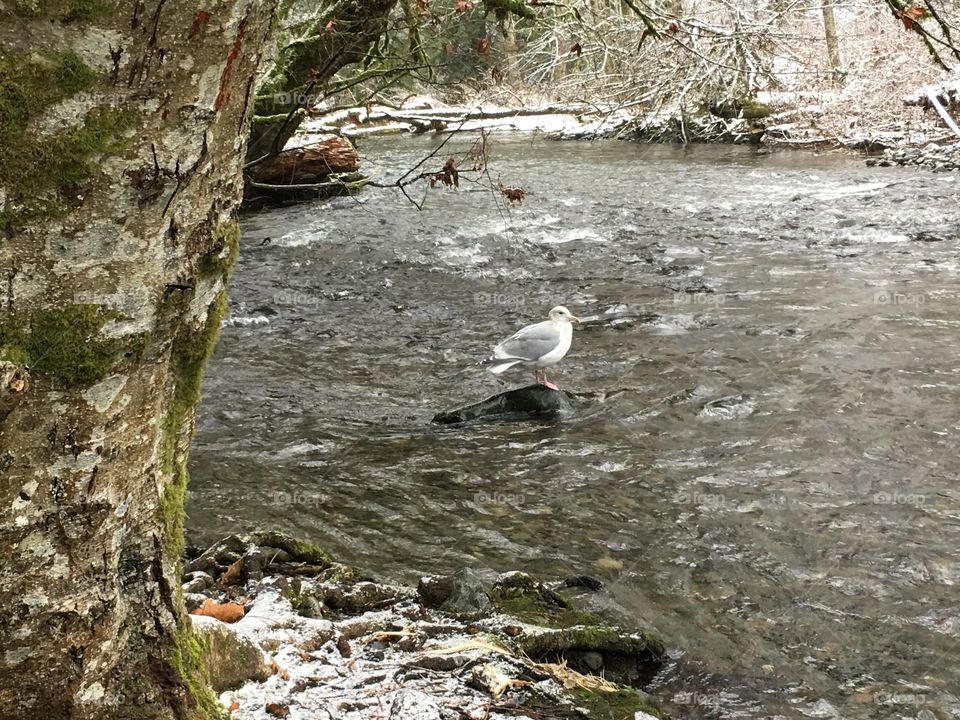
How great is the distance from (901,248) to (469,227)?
5.91m

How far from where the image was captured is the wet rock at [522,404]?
7062mm

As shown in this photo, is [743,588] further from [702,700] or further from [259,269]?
[259,269]

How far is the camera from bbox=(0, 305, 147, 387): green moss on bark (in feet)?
5.57

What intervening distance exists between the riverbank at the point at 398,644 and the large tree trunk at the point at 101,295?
32.0 inches

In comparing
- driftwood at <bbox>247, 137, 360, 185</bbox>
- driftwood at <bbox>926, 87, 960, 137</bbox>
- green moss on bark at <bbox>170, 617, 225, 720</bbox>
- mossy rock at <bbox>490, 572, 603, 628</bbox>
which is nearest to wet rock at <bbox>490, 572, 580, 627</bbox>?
mossy rock at <bbox>490, 572, 603, 628</bbox>

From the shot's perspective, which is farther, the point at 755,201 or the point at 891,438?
the point at 755,201

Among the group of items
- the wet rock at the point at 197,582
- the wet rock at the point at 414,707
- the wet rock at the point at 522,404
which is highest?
the wet rock at the point at 414,707

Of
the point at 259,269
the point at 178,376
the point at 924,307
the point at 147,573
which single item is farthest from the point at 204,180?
the point at 259,269

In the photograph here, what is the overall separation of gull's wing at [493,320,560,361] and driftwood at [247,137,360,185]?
7738 millimetres

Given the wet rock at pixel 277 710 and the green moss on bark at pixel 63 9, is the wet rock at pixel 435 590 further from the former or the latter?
the green moss on bark at pixel 63 9

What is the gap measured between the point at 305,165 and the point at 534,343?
8.62 m

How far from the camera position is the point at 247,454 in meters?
6.32

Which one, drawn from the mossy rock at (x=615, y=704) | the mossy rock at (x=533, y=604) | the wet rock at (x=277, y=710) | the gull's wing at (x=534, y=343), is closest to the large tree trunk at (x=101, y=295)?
the wet rock at (x=277, y=710)

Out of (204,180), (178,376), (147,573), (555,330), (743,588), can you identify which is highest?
(204,180)
